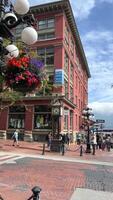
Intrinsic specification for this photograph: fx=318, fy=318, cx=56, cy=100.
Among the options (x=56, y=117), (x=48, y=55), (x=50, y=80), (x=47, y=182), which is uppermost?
(x=48, y=55)

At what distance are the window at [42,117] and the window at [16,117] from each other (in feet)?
6.05

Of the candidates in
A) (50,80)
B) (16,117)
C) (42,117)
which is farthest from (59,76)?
(16,117)

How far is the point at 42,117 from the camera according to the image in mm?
38406

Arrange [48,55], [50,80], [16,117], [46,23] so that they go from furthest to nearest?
[46,23]
[48,55]
[16,117]
[50,80]

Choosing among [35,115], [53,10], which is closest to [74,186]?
[35,115]

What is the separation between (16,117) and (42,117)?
3.50 metres

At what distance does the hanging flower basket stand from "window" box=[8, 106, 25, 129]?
32.7 metres

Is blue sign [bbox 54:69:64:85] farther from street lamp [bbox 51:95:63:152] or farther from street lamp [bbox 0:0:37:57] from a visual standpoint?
street lamp [bbox 0:0:37:57]

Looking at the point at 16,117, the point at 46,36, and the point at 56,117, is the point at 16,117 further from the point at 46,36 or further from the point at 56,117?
the point at 46,36

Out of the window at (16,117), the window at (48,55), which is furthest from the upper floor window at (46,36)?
the window at (16,117)

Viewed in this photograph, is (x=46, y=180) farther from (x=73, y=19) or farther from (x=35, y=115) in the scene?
(x=73, y=19)

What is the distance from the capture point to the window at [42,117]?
38.1 m

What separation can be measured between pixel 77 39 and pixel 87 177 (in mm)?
38733

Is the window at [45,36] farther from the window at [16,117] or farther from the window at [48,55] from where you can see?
the window at [16,117]
